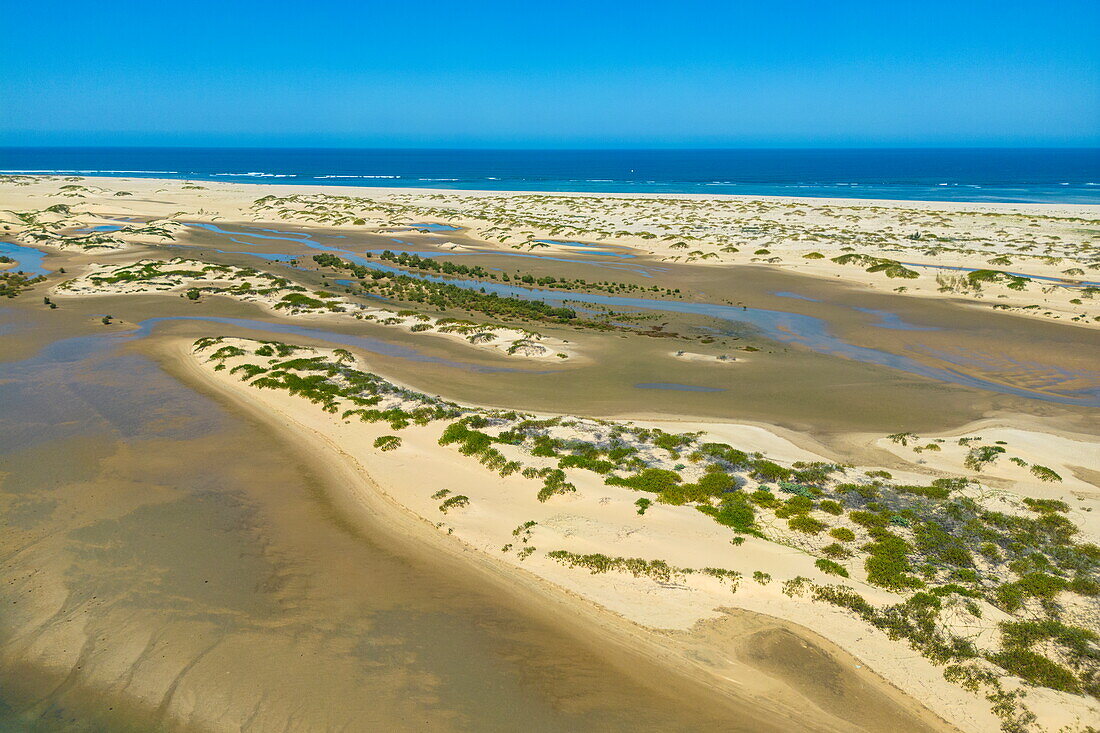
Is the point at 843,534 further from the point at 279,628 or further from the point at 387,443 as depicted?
the point at 387,443

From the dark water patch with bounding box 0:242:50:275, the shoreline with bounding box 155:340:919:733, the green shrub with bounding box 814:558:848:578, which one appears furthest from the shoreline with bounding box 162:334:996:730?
the dark water patch with bounding box 0:242:50:275

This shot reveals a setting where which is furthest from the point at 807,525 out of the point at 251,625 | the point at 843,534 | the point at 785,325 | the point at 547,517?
the point at 785,325

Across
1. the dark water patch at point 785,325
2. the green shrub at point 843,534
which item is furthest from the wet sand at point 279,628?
the dark water patch at point 785,325

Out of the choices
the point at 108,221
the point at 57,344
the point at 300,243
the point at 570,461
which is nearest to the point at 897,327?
the point at 570,461

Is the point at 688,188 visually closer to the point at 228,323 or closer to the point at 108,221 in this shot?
the point at 108,221

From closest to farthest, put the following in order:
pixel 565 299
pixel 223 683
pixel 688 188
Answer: pixel 223 683 < pixel 565 299 < pixel 688 188

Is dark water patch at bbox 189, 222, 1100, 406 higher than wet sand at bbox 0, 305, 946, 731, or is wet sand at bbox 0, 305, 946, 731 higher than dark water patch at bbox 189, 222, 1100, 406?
dark water patch at bbox 189, 222, 1100, 406

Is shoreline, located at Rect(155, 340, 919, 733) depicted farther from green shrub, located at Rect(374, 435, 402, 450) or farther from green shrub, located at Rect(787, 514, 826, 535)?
green shrub, located at Rect(787, 514, 826, 535)
